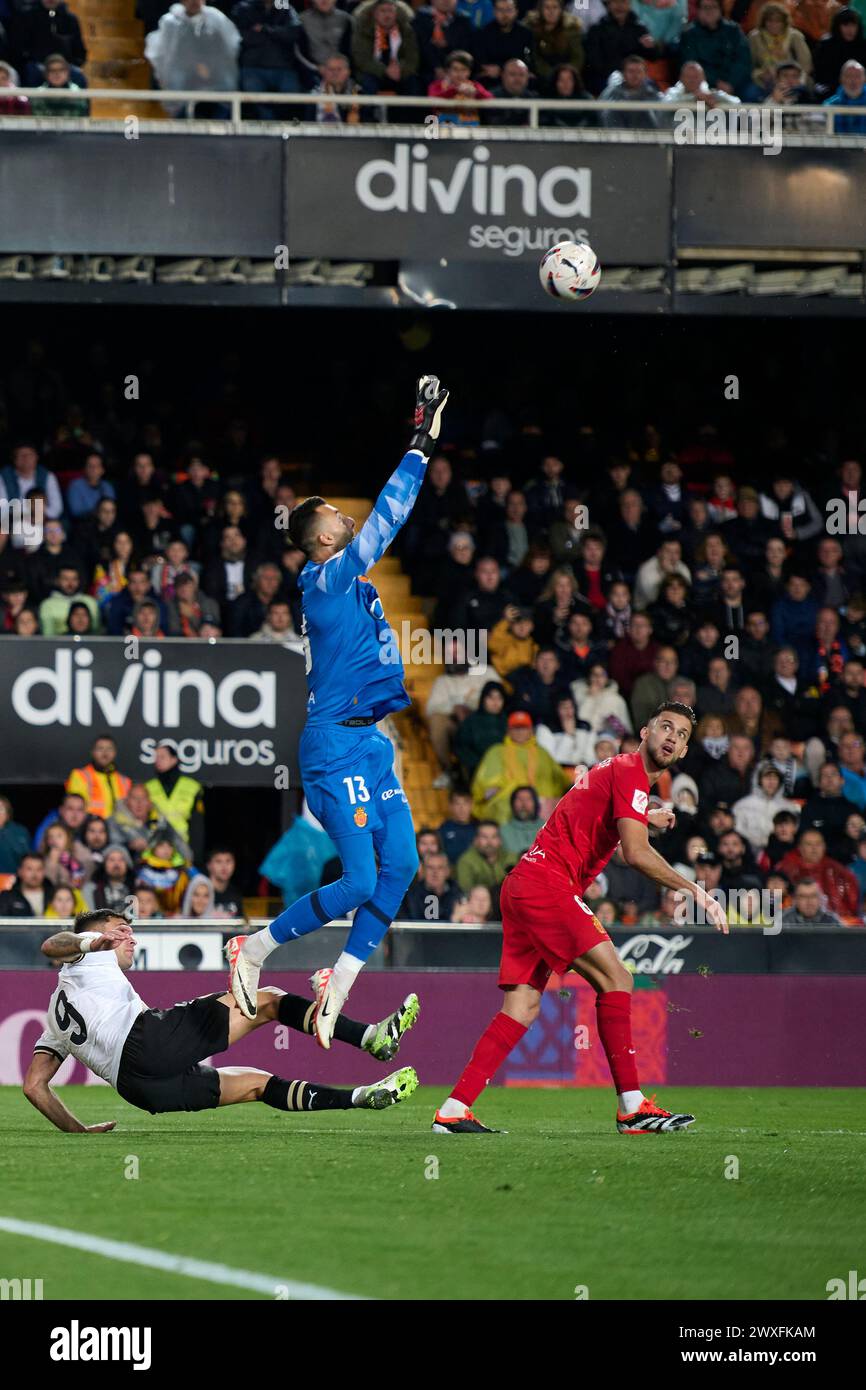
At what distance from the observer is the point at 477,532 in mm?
18422

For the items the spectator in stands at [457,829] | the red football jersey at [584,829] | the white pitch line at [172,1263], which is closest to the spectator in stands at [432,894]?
the spectator in stands at [457,829]

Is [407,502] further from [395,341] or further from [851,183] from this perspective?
[395,341]

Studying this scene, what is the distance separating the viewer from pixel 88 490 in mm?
17828

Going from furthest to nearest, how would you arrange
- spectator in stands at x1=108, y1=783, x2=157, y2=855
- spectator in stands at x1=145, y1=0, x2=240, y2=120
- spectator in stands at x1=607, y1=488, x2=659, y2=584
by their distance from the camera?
1. spectator in stands at x1=607, y1=488, x2=659, y2=584
2. spectator in stands at x1=145, y1=0, x2=240, y2=120
3. spectator in stands at x1=108, y1=783, x2=157, y2=855

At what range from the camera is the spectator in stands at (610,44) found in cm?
1859

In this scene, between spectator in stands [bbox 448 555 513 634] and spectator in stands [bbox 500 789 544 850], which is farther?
spectator in stands [bbox 448 555 513 634]

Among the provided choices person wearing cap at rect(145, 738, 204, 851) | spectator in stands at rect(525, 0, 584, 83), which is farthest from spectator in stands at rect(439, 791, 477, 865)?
spectator in stands at rect(525, 0, 584, 83)

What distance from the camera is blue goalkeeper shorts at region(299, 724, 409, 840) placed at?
962 centimetres

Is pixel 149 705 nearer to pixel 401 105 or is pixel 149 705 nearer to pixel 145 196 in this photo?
pixel 145 196

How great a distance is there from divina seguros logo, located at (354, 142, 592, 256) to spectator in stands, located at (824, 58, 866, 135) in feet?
7.85

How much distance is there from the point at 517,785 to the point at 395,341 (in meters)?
6.72

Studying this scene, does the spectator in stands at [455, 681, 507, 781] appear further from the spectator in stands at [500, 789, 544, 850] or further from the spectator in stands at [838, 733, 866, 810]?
the spectator in stands at [838, 733, 866, 810]

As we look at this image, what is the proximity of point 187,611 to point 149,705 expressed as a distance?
37.8 inches
